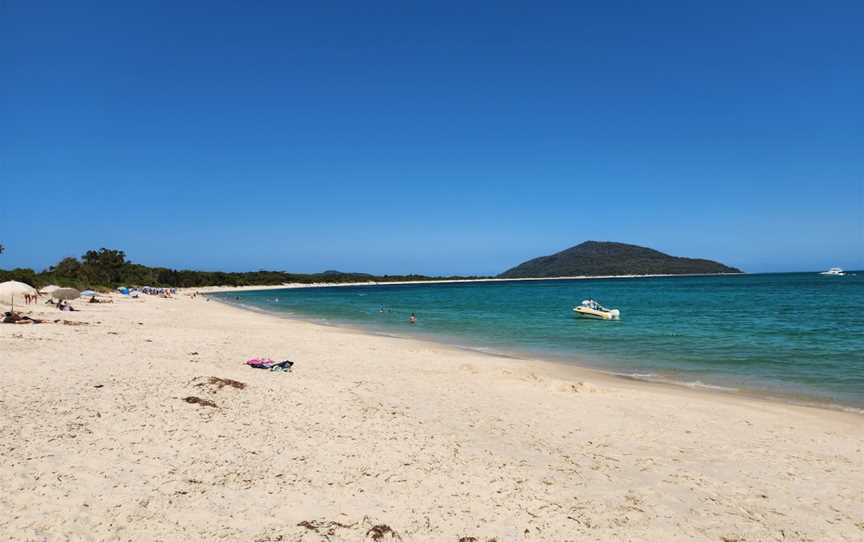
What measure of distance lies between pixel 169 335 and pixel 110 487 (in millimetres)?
17813

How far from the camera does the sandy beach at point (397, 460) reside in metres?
5.79

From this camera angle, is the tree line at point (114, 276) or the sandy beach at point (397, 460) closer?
the sandy beach at point (397, 460)

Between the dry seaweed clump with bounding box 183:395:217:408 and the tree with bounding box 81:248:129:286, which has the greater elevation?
the tree with bounding box 81:248:129:286

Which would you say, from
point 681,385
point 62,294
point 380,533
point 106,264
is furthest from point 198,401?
point 106,264

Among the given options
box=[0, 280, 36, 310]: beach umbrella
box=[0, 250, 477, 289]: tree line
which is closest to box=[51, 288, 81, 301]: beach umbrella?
box=[0, 280, 36, 310]: beach umbrella

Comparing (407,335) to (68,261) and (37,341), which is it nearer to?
(37,341)

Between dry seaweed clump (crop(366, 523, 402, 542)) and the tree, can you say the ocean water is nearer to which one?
dry seaweed clump (crop(366, 523, 402, 542))

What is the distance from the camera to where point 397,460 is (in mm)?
7730

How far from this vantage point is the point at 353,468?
7336mm

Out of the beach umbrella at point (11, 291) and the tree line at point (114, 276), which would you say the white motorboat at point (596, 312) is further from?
the tree line at point (114, 276)

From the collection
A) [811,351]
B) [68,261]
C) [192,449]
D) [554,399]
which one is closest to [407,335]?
[554,399]

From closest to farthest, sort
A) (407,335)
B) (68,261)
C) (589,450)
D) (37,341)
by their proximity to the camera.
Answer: (589,450) → (37,341) → (407,335) → (68,261)

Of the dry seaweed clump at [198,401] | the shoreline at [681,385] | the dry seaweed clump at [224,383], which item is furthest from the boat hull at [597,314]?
the dry seaweed clump at [198,401]

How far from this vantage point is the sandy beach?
19.0 feet
